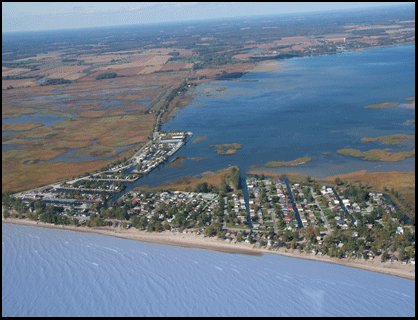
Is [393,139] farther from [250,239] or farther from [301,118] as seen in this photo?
[250,239]

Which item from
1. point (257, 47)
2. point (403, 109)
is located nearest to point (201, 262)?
point (403, 109)

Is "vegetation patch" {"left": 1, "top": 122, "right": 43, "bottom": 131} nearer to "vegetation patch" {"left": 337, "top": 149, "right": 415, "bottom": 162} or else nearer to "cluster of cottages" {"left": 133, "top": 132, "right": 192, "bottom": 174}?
"cluster of cottages" {"left": 133, "top": 132, "right": 192, "bottom": 174}

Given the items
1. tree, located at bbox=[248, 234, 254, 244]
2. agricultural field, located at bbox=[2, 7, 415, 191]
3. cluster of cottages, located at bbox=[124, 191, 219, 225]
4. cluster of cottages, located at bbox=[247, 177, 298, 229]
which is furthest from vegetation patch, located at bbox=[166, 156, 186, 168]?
tree, located at bbox=[248, 234, 254, 244]

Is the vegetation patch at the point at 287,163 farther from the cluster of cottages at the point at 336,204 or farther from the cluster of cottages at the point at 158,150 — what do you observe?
the cluster of cottages at the point at 158,150

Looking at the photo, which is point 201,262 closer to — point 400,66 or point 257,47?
point 400,66

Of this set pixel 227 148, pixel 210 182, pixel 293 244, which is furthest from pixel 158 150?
pixel 293 244

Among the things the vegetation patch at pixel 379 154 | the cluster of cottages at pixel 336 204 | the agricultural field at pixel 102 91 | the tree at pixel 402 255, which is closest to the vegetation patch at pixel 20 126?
the agricultural field at pixel 102 91
